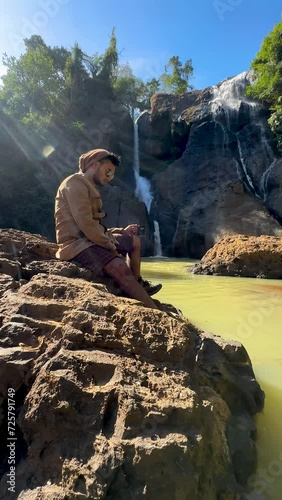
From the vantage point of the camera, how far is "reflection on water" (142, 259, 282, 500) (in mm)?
1718

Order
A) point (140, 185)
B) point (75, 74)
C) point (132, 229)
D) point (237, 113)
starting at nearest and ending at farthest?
point (132, 229)
point (237, 113)
point (140, 185)
point (75, 74)

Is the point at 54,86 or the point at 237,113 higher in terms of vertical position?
the point at 54,86

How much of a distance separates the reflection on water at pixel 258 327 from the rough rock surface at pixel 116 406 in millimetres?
97

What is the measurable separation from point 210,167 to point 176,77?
2615cm

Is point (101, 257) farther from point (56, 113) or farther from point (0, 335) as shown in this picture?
point (56, 113)

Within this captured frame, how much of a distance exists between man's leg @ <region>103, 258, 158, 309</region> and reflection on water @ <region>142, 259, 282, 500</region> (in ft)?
3.52

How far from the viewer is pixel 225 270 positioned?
32.1ft

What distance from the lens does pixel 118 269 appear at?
2775 mm

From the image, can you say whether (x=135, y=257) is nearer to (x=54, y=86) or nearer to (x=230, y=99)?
(x=230, y=99)

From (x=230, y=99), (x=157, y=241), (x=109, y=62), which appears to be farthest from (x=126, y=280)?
(x=109, y=62)

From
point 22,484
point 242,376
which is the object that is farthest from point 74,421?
point 242,376

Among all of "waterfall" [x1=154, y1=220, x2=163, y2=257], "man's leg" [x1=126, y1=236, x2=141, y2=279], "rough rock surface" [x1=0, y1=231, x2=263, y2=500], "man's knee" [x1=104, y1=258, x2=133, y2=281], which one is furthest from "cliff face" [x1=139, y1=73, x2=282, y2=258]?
"rough rock surface" [x1=0, y1=231, x2=263, y2=500]

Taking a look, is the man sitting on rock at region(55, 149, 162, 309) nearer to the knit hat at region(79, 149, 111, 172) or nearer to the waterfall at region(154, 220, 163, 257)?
the knit hat at region(79, 149, 111, 172)

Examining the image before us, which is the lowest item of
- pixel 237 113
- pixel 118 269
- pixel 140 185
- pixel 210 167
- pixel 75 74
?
pixel 118 269
